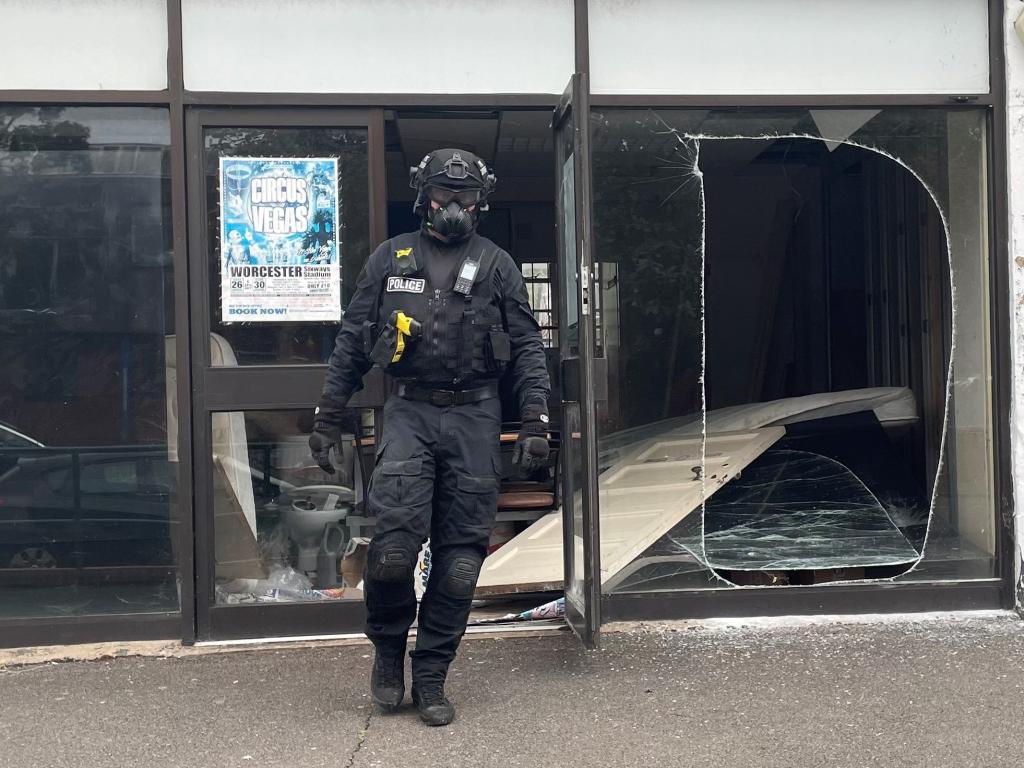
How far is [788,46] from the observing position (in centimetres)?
504

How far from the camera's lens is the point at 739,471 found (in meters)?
5.78

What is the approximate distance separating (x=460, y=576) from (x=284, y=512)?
55.5 inches

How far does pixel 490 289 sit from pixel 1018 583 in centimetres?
288

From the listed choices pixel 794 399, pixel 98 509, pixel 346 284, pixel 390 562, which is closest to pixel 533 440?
pixel 390 562

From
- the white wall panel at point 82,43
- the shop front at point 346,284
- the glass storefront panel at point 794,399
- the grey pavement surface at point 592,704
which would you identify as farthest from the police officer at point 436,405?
the white wall panel at point 82,43

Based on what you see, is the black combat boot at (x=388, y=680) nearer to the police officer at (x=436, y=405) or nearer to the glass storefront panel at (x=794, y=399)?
the police officer at (x=436, y=405)

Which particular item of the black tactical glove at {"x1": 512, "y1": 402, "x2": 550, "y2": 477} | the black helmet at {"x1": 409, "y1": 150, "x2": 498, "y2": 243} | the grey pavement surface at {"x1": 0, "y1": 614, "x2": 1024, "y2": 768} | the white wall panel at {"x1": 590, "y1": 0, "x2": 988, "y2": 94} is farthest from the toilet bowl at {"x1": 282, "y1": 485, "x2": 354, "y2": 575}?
the white wall panel at {"x1": 590, "y1": 0, "x2": 988, "y2": 94}

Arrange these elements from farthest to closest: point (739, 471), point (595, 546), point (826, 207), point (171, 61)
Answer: point (826, 207) → point (739, 471) → point (171, 61) → point (595, 546)

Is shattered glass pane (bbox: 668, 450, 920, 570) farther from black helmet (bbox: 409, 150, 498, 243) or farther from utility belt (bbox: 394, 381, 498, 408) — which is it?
black helmet (bbox: 409, 150, 498, 243)

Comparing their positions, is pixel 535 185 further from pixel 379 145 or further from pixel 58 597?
pixel 58 597

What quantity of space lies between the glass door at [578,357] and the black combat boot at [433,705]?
735mm

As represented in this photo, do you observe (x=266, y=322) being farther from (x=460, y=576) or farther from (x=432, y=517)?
(x=460, y=576)

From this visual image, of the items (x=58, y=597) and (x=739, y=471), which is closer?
(x=58, y=597)

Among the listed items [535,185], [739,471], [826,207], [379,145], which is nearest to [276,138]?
[379,145]
